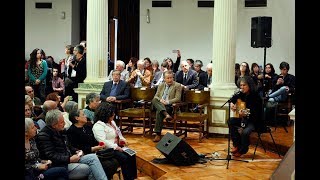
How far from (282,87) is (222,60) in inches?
52.0

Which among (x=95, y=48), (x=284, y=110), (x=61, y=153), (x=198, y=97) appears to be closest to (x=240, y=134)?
(x=198, y=97)

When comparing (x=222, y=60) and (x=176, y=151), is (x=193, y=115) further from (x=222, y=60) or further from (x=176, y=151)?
(x=176, y=151)

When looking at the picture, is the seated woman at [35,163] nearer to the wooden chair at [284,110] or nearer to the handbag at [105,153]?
the handbag at [105,153]

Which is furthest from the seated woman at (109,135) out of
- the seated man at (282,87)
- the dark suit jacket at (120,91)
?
the seated man at (282,87)

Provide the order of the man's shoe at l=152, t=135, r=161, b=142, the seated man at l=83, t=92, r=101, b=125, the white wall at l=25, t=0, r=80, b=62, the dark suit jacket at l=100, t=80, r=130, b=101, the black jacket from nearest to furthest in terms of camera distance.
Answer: the black jacket, the seated man at l=83, t=92, r=101, b=125, the man's shoe at l=152, t=135, r=161, b=142, the dark suit jacket at l=100, t=80, r=130, b=101, the white wall at l=25, t=0, r=80, b=62

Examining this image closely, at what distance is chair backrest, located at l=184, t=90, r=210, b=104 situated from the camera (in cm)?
800

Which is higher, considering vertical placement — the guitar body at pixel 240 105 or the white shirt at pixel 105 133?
the guitar body at pixel 240 105

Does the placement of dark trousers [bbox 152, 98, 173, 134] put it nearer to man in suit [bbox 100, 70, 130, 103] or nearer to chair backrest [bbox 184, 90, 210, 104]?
chair backrest [bbox 184, 90, 210, 104]

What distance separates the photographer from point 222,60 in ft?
26.8

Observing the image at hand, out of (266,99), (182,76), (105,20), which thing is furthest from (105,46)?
(266,99)

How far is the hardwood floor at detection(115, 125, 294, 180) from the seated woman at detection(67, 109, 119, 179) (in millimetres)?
757

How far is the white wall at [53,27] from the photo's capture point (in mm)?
13375

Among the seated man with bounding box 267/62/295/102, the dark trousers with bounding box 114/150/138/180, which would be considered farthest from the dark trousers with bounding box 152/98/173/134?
the dark trousers with bounding box 114/150/138/180
